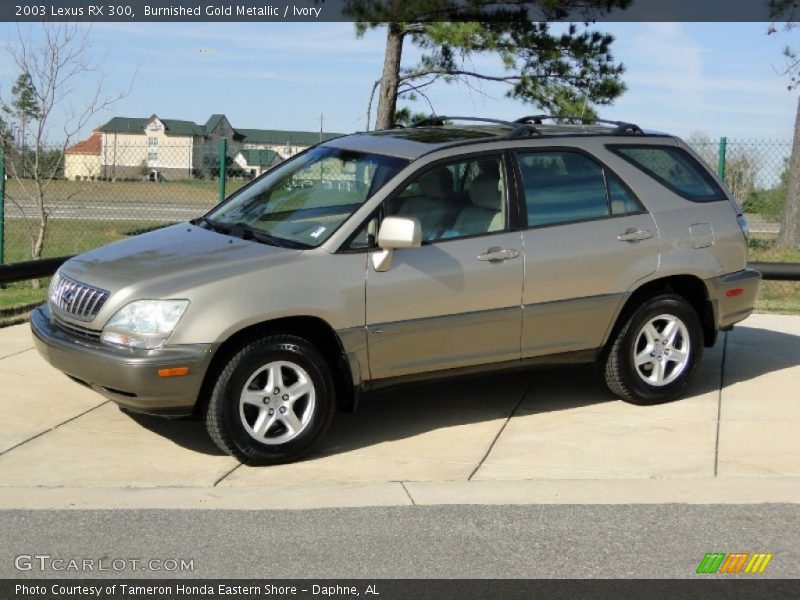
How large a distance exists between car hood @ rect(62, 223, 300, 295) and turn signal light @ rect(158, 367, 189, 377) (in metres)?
0.43

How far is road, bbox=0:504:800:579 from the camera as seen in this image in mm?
4863

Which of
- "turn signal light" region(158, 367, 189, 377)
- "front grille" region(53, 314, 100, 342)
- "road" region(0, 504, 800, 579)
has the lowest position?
"road" region(0, 504, 800, 579)

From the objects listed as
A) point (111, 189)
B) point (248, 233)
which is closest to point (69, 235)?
point (111, 189)

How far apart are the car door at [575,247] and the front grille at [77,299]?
2.59 m

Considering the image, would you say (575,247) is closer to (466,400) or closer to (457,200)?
(457,200)

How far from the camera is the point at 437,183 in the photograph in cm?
694

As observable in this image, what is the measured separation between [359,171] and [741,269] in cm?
287

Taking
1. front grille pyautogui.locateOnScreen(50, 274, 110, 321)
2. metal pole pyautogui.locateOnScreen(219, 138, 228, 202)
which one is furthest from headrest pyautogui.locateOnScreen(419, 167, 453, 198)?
metal pole pyautogui.locateOnScreen(219, 138, 228, 202)

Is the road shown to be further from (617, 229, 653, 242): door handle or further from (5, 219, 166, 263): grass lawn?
(5, 219, 166, 263): grass lawn

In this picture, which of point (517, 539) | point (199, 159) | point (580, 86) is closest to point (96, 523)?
point (517, 539)

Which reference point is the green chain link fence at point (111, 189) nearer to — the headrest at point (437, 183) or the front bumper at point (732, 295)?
the headrest at point (437, 183)

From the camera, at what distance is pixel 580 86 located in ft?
58.8
